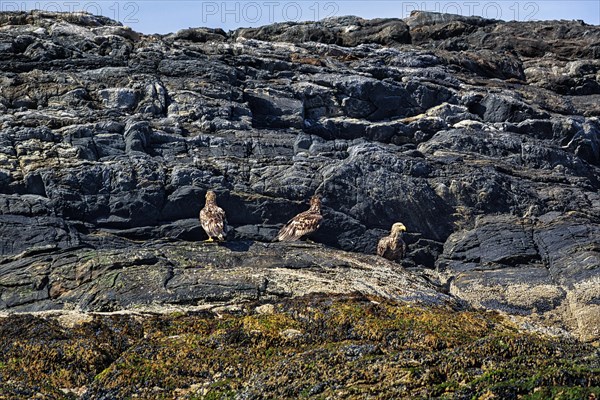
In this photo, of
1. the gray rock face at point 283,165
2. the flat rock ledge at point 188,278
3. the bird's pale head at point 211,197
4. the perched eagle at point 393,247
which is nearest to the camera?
the flat rock ledge at point 188,278

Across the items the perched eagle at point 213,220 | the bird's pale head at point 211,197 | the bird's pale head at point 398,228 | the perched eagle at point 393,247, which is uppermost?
the bird's pale head at point 211,197

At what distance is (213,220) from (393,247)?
493cm

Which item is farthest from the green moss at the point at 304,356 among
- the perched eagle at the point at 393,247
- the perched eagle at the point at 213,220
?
the perched eagle at the point at 393,247

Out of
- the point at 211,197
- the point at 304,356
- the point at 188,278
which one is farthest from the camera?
the point at 211,197

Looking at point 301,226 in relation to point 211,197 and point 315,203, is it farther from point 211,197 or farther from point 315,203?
point 211,197

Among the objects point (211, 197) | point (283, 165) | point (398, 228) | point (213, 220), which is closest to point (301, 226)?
point (213, 220)

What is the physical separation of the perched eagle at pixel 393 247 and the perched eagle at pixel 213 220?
4.41m

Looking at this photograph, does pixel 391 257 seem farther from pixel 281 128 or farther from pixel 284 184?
pixel 281 128

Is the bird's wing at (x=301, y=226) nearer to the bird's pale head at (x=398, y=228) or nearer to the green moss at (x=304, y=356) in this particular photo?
→ the bird's pale head at (x=398, y=228)

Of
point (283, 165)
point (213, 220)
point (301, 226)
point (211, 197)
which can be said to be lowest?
point (301, 226)

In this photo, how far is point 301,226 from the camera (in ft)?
78.2

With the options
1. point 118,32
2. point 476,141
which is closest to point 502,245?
point 476,141

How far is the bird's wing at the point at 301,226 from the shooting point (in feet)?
78.1

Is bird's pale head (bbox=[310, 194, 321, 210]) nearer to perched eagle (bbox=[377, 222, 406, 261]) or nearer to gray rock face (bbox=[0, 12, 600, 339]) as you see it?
gray rock face (bbox=[0, 12, 600, 339])
